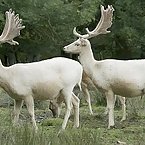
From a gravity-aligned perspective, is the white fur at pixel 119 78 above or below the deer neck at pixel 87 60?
below

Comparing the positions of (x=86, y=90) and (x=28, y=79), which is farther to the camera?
(x=86, y=90)

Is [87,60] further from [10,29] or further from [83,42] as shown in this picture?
[10,29]

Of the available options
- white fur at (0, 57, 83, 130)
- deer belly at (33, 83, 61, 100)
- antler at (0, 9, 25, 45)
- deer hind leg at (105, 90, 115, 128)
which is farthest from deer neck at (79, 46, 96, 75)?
antler at (0, 9, 25, 45)

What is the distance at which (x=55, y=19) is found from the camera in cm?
2722

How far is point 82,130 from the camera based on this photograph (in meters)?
7.87

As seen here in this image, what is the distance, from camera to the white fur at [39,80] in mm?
10305

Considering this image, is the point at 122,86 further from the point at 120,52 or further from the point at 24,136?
the point at 120,52

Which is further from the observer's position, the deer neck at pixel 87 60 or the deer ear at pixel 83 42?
the deer ear at pixel 83 42

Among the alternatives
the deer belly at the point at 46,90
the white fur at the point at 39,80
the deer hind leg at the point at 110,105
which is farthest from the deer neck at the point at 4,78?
the deer hind leg at the point at 110,105

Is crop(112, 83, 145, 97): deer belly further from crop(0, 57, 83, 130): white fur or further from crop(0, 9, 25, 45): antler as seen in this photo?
crop(0, 9, 25, 45): antler

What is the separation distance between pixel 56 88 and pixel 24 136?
3.06m

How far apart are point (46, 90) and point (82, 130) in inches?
106

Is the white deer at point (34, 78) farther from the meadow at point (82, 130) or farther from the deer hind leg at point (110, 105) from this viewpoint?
the deer hind leg at point (110, 105)

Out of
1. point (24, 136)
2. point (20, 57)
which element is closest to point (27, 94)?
point (24, 136)
